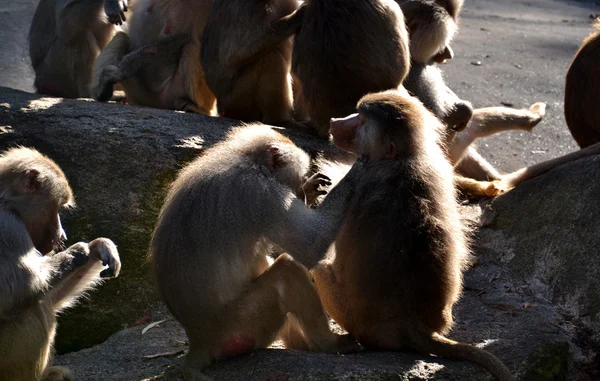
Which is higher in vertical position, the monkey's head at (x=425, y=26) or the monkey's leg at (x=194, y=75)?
the monkey's head at (x=425, y=26)

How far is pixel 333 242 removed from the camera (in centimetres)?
421

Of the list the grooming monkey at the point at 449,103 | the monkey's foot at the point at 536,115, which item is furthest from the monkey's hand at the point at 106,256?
the monkey's foot at the point at 536,115

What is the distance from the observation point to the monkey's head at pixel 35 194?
4.33 metres

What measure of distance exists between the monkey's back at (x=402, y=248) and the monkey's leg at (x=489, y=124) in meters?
2.48

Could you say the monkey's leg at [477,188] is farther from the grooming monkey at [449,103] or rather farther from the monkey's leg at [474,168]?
the monkey's leg at [474,168]

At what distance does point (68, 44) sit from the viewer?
25.5ft

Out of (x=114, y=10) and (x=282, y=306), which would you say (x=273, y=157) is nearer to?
(x=282, y=306)

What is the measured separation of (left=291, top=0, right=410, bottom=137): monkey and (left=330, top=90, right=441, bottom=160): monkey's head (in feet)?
4.88

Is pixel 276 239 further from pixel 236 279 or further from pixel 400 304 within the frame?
pixel 400 304

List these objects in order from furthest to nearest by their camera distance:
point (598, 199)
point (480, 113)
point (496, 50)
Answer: point (496, 50) → point (480, 113) → point (598, 199)

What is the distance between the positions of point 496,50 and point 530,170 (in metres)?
6.89

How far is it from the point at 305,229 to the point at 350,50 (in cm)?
212

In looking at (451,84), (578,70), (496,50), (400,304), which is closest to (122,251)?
(400,304)

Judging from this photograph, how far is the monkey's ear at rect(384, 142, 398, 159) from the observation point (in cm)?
436
